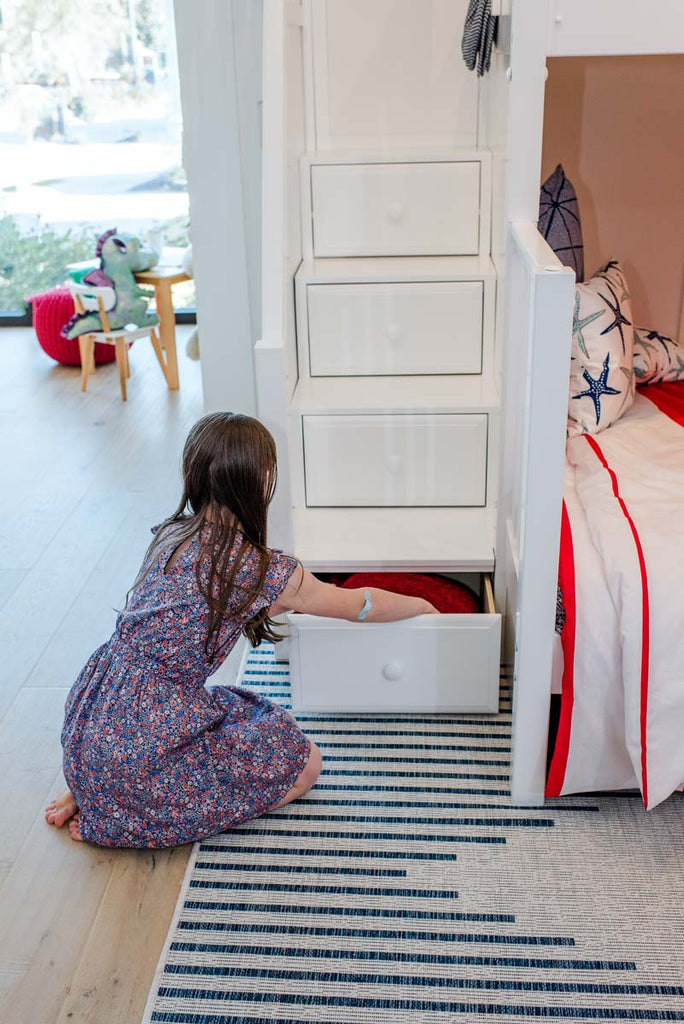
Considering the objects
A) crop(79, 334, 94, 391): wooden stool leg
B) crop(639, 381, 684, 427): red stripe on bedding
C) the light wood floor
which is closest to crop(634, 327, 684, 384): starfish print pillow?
crop(639, 381, 684, 427): red stripe on bedding

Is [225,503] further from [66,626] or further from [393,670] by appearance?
[66,626]

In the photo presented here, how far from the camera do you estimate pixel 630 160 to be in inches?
103

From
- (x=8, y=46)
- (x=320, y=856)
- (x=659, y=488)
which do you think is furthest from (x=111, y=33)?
(x=320, y=856)

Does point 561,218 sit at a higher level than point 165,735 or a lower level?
higher

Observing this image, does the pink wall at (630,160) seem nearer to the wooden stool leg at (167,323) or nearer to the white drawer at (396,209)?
the white drawer at (396,209)

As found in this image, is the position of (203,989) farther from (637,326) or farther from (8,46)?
(8,46)

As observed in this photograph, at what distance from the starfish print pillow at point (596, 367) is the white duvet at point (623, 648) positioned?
0.38 meters

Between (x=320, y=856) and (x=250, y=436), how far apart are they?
69 cm

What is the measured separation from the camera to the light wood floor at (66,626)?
59.1 inches

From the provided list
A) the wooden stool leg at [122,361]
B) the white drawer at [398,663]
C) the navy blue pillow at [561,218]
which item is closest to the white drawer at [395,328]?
the navy blue pillow at [561,218]

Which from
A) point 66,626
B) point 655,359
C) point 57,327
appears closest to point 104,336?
point 57,327

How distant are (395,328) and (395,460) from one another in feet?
0.96

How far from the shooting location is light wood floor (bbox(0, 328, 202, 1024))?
59.1 inches

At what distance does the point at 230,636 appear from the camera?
1.69 m
